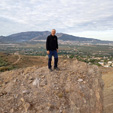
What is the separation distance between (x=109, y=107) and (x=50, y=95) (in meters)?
6.78

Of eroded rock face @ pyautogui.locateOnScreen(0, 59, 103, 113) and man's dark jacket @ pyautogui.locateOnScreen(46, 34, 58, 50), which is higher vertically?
man's dark jacket @ pyautogui.locateOnScreen(46, 34, 58, 50)

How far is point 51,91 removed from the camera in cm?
591

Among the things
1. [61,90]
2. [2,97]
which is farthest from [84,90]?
[2,97]

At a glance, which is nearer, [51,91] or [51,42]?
[51,91]

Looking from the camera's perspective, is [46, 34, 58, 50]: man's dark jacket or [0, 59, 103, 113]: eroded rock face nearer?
[0, 59, 103, 113]: eroded rock face

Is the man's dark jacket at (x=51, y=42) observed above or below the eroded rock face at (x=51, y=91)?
above

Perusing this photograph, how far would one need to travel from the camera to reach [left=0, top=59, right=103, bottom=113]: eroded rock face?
520cm

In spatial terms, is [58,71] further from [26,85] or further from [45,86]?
[26,85]

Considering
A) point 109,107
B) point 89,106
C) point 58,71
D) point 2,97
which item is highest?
point 58,71

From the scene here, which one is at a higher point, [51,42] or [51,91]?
[51,42]

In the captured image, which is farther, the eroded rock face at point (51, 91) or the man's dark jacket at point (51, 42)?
the man's dark jacket at point (51, 42)

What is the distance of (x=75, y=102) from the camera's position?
19.0 feet

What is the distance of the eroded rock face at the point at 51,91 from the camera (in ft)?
17.0

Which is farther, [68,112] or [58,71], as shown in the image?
[58,71]
